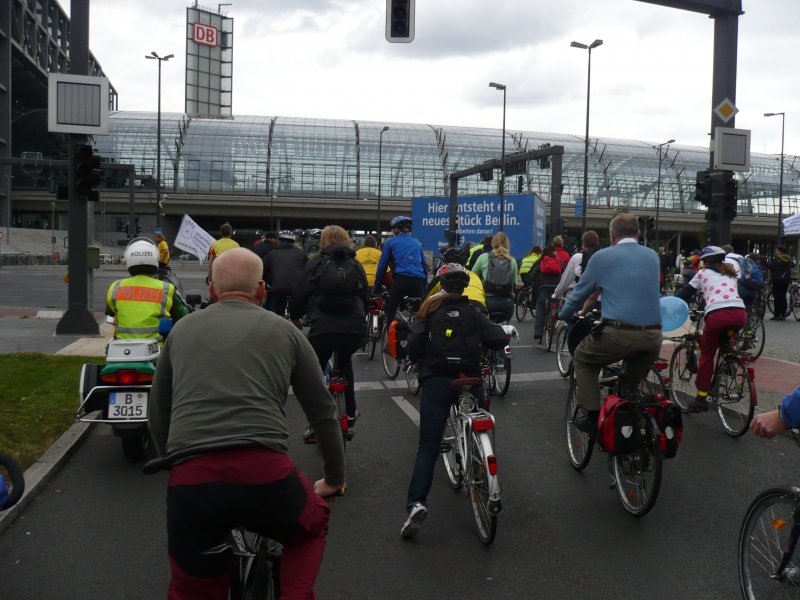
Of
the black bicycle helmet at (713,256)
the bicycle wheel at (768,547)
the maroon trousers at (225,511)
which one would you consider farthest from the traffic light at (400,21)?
the maroon trousers at (225,511)

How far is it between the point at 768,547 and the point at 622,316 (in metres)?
2.41

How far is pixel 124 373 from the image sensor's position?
623 centimetres

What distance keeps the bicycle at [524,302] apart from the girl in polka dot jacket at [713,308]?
1047 centimetres

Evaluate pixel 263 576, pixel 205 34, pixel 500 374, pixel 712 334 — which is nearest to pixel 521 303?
pixel 500 374

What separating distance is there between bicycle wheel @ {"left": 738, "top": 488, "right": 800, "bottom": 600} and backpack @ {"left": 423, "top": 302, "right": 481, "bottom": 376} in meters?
1.90

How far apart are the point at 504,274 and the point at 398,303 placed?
1428mm

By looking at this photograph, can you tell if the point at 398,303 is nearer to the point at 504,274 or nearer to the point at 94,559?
the point at 504,274

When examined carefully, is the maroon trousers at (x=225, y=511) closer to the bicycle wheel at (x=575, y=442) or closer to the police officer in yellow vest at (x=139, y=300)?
the bicycle wheel at (x=575, y=442)

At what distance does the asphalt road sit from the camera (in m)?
4.22

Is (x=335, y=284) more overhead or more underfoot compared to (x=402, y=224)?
more underfoot

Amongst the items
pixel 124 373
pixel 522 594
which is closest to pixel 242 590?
pixel 522 594

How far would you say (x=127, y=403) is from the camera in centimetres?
621

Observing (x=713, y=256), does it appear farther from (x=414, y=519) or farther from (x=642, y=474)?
(x=414, y=519)

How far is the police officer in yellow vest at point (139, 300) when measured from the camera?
6.54 meters
